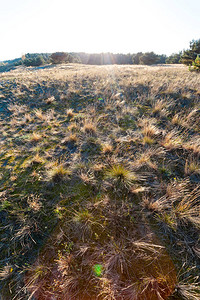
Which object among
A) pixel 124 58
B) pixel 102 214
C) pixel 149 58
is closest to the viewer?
pixel 102 214

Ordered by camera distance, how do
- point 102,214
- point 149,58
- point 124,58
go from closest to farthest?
point 102,214
point 149,58
point 124,58

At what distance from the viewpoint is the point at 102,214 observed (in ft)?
7.76

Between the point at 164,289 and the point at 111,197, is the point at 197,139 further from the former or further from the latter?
the point at 164,289

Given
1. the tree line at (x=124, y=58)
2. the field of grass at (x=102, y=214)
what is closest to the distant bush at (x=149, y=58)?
the tree line at (x=124, y=58)

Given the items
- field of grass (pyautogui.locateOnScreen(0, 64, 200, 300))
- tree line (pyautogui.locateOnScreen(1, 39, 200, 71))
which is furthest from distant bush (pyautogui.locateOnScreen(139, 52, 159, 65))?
field of grass (pyautogui.locateOnScreen(0, 64, 200, 300))

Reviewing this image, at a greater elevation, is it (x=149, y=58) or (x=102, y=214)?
(x=149, y=58)

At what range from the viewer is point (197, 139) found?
360 cm

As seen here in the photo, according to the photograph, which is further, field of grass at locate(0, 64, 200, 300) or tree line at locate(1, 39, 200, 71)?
tree line at locate(1, 39, 200, 71)

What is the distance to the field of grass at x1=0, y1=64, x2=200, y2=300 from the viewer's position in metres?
1.75

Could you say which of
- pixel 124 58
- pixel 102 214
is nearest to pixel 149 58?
pixel 124 58

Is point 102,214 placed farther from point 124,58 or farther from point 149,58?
point 124,58

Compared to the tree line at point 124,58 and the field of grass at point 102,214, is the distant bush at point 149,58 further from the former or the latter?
the field of grass at point 102,214

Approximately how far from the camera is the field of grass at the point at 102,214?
1.75 m

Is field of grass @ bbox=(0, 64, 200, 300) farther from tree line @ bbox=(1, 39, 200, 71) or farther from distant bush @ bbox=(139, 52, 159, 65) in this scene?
distant bush @ bbox=(139, 52, 159, 65)
